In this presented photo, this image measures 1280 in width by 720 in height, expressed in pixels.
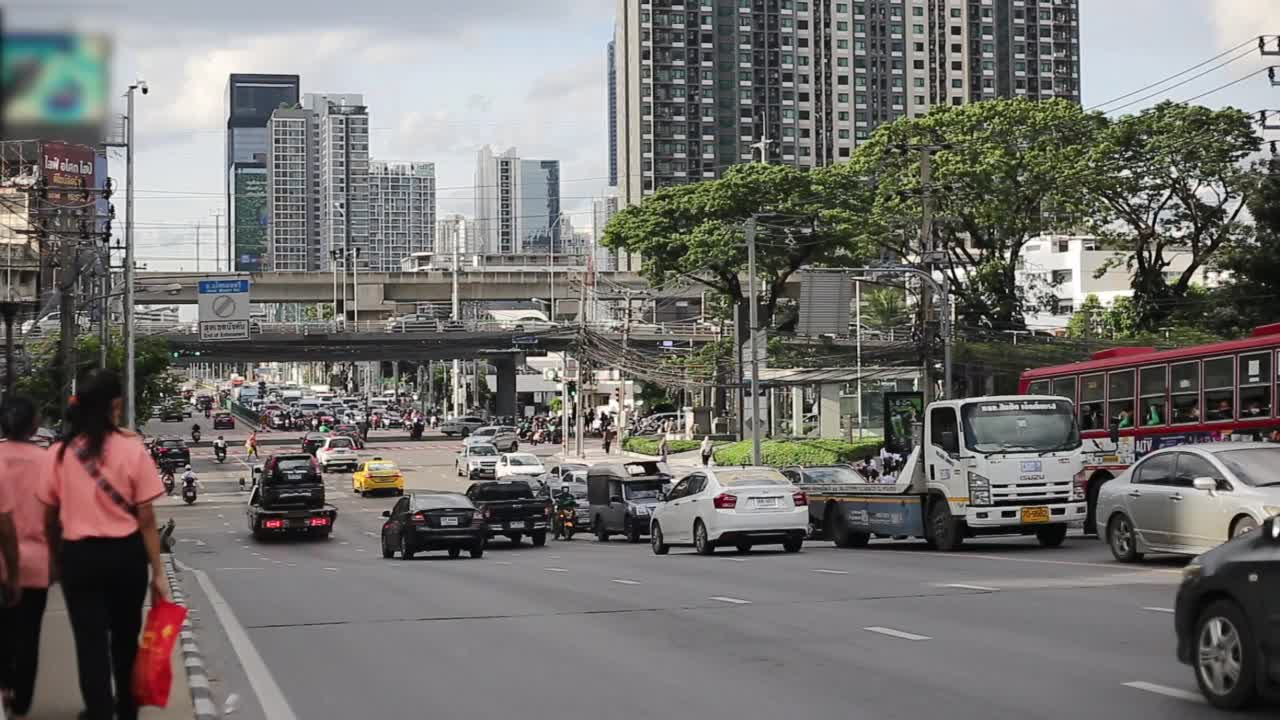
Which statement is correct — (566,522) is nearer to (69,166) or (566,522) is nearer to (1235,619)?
(1235,619)

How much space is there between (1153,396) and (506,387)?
9294 cm

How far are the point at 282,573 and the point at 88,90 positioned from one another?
1049 cm

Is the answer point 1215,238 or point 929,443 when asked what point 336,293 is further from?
point 929,443

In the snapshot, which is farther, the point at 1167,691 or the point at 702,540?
the point at 702,540

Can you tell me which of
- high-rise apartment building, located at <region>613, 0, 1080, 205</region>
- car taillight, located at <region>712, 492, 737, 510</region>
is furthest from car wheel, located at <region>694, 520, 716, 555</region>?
high-rise apartment building, located at <region>613, 0, 1080, 205</region>

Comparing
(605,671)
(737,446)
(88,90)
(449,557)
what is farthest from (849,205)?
(605,671)

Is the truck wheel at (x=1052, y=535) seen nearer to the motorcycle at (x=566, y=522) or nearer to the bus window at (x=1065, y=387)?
the bus window at (x=1065, y=387)

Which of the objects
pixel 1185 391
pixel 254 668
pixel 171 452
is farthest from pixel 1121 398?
pixel 171 452

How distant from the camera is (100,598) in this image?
27.7 feet

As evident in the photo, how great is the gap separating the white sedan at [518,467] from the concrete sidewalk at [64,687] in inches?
1880

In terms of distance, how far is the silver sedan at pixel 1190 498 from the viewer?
19.3 metres

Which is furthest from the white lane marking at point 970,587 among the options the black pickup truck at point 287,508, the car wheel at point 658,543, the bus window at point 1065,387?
the black pickup truck at point 287,508

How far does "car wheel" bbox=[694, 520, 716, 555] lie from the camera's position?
28719 mm

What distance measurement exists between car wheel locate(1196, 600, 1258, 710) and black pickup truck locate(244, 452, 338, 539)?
108 ft
